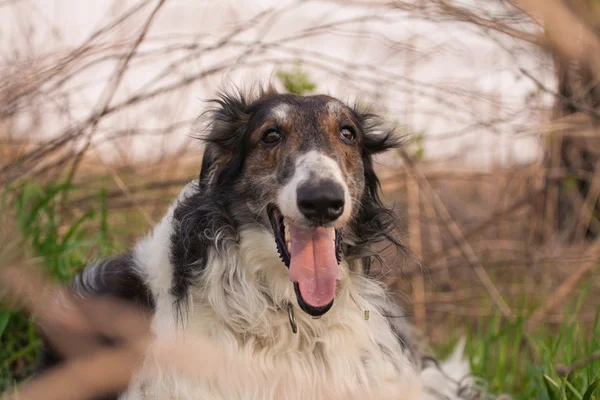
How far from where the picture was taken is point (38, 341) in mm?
A: 4148

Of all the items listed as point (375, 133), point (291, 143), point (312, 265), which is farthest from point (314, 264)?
point (375, 133)

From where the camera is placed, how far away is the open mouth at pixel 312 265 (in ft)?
9.78

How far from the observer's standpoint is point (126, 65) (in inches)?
171

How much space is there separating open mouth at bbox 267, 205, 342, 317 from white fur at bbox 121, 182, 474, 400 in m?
0.21

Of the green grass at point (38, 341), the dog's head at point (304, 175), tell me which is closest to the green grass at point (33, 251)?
the green grass at point (38, 341)

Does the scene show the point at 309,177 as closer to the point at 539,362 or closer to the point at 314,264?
the point at 314,264

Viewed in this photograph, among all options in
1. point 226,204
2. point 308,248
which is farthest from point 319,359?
point 226,204

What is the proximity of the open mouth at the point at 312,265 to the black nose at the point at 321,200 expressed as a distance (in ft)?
0.41

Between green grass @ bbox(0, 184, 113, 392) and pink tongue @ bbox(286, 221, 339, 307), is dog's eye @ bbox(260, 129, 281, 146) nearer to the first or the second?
pink tongue @ bbox(286, 221, 339, 307)

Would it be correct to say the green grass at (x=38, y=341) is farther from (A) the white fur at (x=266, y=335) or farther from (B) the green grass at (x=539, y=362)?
(A) the white fur at (x=266, y=335)

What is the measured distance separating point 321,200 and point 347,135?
0.69 m

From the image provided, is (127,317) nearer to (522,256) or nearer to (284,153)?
(284,153)

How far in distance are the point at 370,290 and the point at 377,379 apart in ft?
1.44

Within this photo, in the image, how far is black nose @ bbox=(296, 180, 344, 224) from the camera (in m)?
2.83
